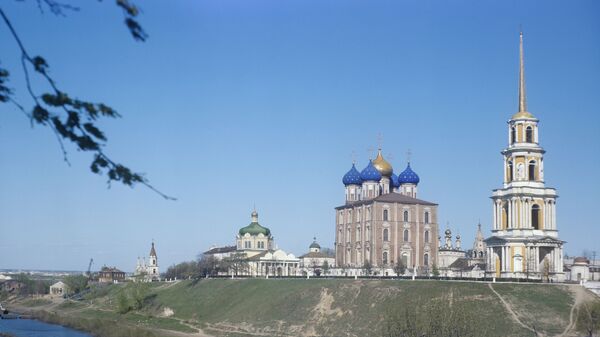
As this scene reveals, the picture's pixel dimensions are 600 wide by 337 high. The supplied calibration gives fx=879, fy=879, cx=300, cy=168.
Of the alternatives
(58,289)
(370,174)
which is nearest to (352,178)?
(370,174)

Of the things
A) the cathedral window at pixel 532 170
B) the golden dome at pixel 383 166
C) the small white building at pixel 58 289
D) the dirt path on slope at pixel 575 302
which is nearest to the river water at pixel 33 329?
the golden dome at pixel 383 166

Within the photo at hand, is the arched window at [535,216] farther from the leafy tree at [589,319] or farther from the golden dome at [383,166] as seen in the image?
the golden dome at [383,166]

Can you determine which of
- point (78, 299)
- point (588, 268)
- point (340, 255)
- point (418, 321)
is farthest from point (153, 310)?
point (418, 321)

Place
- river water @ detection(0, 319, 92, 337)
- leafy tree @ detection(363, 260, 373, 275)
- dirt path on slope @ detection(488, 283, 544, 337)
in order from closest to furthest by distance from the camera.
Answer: dirt path on slope @ detection(488, 283, 544, 337) → river water @ detection(0, 319, 92, 337) → leafy tree @ detection(363, 260, 373, 275)

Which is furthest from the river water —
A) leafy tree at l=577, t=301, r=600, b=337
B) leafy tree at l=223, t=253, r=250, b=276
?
leafy tree at l=577, t=301, r=600, b=337

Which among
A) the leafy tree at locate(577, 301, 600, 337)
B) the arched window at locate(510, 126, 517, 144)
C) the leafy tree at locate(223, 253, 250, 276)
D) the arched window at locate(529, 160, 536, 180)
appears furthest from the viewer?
the leafy tree at locate(223, 253, 250, 276)

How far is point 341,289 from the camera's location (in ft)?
264

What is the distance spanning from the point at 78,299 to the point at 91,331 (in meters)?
48.2

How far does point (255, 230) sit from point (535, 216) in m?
70.6

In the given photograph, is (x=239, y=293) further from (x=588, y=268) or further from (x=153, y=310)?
(x=588, y=268)

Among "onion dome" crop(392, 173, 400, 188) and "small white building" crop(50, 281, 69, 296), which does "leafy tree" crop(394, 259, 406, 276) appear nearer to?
"onion dome" crop(392, 173, 400, 188)

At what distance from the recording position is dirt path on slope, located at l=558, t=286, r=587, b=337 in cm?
5938

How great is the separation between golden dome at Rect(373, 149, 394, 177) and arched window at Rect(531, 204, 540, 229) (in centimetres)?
3659

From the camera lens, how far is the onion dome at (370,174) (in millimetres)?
108938
